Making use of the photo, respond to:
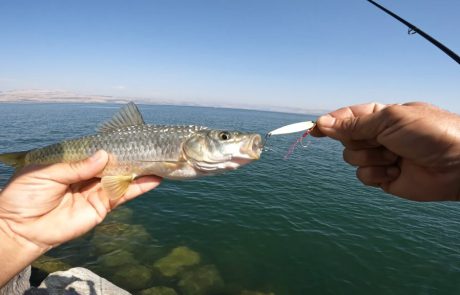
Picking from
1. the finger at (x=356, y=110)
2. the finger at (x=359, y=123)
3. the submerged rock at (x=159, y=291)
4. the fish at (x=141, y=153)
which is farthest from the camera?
the submerged rock at (x=159, y=291)

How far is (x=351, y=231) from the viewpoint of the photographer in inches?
711

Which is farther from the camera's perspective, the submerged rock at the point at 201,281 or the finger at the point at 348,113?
the submerged rock at the point at 201,281

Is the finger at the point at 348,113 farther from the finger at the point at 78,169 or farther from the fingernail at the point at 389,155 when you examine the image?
the finger at the point at 78,169

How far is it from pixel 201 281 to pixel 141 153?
8443 millimetres

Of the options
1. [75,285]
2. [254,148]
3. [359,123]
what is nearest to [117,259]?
[75,285]

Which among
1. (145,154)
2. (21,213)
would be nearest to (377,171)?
(145,154)

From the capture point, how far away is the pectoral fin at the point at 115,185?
257 inches

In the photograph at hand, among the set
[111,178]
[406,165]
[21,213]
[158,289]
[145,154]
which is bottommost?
[158,289]

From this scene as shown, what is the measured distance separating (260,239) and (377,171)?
11804 millimetres

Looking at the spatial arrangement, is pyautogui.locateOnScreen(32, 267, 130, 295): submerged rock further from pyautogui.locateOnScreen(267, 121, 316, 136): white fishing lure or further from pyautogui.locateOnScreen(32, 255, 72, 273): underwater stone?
pyautogui.locateOnScreen(267, 121, 316, 136): white fishing lure

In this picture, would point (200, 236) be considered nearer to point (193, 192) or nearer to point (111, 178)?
point (193, 192)

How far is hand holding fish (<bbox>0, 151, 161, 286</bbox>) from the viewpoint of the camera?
5461 mm

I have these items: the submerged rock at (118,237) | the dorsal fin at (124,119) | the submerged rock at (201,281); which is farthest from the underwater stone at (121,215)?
the dorsal fin at (124,119)

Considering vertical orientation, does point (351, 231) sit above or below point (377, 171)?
below
